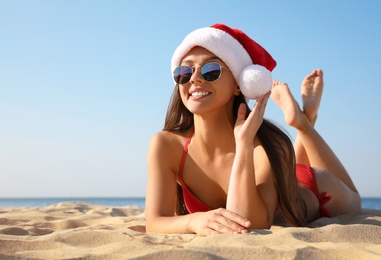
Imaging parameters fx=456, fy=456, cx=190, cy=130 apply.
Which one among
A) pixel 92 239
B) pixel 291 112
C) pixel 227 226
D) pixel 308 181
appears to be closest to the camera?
pixel 92 239

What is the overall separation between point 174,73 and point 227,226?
1.31 m

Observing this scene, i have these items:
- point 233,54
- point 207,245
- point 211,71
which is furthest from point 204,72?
point 207,245

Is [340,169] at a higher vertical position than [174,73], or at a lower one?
lower

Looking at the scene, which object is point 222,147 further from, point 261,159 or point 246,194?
point 246,194

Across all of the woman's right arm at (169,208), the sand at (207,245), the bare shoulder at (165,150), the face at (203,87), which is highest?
the face at (203,87)

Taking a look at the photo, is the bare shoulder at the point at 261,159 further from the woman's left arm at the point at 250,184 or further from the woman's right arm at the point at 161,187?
the woman's right arm at the point at 161,187

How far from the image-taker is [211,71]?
325cm

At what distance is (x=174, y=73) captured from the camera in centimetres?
338

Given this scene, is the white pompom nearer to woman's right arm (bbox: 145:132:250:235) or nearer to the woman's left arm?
the woman's left arm

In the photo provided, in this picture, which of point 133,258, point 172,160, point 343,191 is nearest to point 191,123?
point 172,160

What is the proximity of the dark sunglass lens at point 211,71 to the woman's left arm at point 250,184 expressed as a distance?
36 centimetres

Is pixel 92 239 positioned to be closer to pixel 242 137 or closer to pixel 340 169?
pixel 242 137

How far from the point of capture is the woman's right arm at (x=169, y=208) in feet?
8.50

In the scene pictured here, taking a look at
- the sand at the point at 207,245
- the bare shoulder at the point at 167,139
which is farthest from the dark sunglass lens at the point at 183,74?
the sand at the point at 207,245
